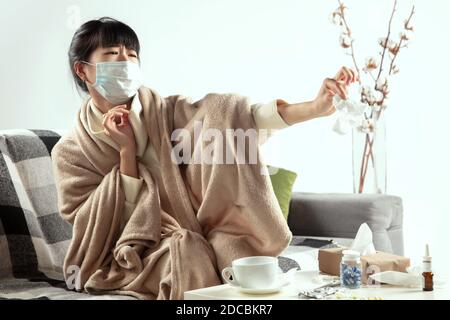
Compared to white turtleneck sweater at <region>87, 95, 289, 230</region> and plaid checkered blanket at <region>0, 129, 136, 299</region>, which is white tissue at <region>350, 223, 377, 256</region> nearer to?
white turtleneck sweater at <region>87, 95, 289, 230</region>

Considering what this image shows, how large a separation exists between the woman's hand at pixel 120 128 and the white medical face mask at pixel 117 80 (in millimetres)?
84

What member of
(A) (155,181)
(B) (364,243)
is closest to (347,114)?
(B) (364,243)

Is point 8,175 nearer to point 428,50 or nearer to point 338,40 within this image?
point 338,40

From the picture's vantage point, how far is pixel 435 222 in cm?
294

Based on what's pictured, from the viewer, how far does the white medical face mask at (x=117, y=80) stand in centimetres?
177

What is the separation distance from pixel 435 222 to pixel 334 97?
1640 millimetres

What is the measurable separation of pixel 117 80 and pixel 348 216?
3.12ft

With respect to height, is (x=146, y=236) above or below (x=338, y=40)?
below

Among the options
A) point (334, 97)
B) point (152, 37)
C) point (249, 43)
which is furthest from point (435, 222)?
point (334, 97)

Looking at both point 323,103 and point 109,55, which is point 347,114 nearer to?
point 323,103

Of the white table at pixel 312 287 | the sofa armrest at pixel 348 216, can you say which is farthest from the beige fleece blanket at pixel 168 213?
the sofa armrest at pixel 348 216

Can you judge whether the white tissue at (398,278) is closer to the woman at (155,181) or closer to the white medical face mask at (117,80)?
the woman at (155,181)

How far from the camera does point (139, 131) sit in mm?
1713

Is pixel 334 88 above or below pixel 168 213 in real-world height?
above
